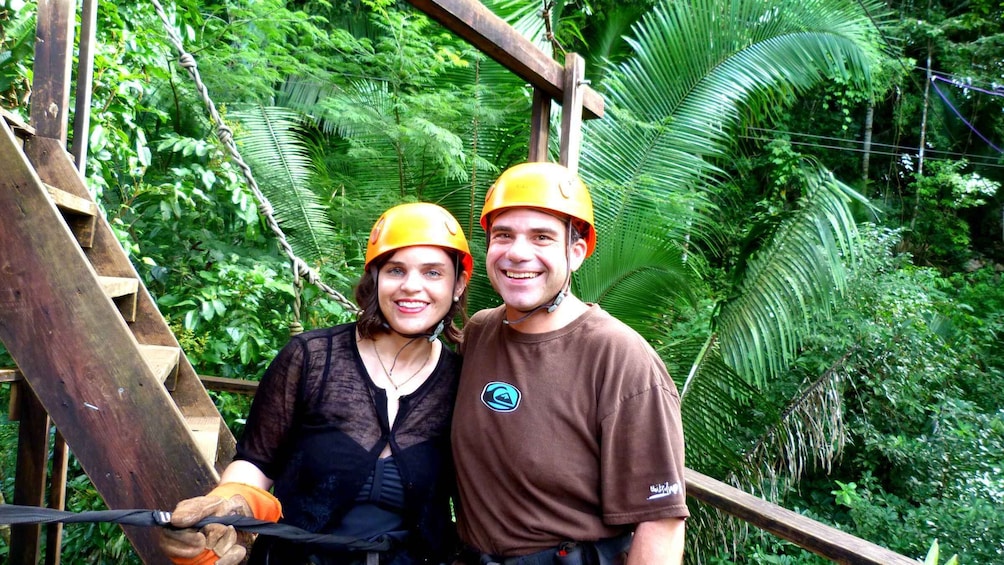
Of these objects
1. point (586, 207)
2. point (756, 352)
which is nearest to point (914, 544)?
point (756, 352)

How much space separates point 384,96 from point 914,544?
5039 mm

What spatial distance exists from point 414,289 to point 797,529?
4.50 feet

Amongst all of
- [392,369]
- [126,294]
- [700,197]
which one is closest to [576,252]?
[392,369]

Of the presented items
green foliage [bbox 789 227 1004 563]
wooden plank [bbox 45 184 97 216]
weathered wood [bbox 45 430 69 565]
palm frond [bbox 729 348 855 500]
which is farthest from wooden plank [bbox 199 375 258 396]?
green foliage [bbox 789 227 1004 563]

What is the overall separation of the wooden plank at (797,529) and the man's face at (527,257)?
111cm

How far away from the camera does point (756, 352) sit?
455 centimetres

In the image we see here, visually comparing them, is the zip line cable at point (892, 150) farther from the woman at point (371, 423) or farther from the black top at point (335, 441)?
the black top at point (335, 441)

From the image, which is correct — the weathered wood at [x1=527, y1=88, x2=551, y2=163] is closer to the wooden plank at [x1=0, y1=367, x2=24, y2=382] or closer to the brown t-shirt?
the brown t-shirt

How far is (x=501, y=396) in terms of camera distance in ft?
6.06

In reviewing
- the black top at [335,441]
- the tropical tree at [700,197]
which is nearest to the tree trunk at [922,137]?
the tropical tree at [700,197]

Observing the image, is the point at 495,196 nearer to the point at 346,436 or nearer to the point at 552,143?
the point at 346,436

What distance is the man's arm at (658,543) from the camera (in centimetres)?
164

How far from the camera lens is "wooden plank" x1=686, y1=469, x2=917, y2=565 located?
205 centimetres

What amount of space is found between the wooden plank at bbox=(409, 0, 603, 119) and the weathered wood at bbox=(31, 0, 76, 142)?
1642 millimetres
